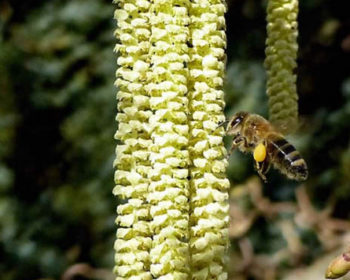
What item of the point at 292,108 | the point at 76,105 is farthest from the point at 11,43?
the point at 292,108

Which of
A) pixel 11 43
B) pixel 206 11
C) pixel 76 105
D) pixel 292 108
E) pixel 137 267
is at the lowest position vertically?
pixel 137 267

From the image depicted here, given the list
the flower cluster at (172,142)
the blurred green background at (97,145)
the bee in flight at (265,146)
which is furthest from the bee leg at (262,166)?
the blurred green background at (97,145)

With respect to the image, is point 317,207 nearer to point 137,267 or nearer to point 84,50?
point 84,50

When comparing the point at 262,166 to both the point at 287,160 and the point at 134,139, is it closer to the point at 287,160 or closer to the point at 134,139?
the point at 287,160

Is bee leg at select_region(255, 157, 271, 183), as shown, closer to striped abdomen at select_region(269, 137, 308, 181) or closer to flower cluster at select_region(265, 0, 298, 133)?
striped abdomen at select_region(269, 137, 308, 181)

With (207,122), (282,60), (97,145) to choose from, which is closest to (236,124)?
(282,60)

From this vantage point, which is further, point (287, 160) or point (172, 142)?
point (287, 160)

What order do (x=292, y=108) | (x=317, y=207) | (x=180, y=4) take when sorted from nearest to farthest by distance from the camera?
(x=180, y=4) < (x=292, y=108) < (x=317, y=207)
